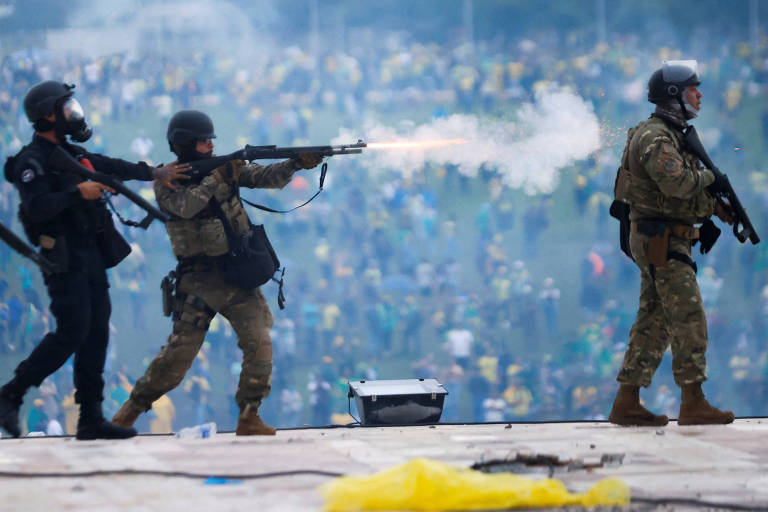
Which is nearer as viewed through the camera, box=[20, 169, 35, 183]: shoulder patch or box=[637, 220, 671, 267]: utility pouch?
box=[20, 169, 35, 183]: shoulder patch

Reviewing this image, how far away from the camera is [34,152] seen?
162 inches

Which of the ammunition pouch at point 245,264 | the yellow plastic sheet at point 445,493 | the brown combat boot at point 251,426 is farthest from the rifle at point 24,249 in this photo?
the yellow plastic sheet at point 445,493

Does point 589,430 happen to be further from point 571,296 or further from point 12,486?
point 571,296

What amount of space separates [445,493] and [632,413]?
215 centimetres

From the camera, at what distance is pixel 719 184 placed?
15.1 ft

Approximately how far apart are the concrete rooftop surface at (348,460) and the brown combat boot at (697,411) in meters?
0.09

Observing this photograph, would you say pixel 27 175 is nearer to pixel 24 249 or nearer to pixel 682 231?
pixel 24 249

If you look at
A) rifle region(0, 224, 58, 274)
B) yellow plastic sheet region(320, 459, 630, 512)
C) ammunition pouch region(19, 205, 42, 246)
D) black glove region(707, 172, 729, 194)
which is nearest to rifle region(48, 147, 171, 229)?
ammunition pouch region(19, 205, 42, 246)

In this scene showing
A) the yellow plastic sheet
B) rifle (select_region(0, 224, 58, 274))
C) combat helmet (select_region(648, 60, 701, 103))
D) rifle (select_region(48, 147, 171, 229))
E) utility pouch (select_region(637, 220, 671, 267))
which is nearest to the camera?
the yellow plastic sheet

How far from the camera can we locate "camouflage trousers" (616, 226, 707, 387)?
4.50m

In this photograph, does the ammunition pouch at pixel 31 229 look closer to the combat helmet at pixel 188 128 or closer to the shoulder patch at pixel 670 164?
the combat helmet at pixel 188 128

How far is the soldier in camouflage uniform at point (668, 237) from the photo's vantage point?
4504 mm

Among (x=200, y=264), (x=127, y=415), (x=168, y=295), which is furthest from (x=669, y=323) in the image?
(x=127, y=415)

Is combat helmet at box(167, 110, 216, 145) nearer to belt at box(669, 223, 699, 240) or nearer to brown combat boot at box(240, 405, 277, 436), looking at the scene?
brown combat boot at box(240, 405, 277, 436)
